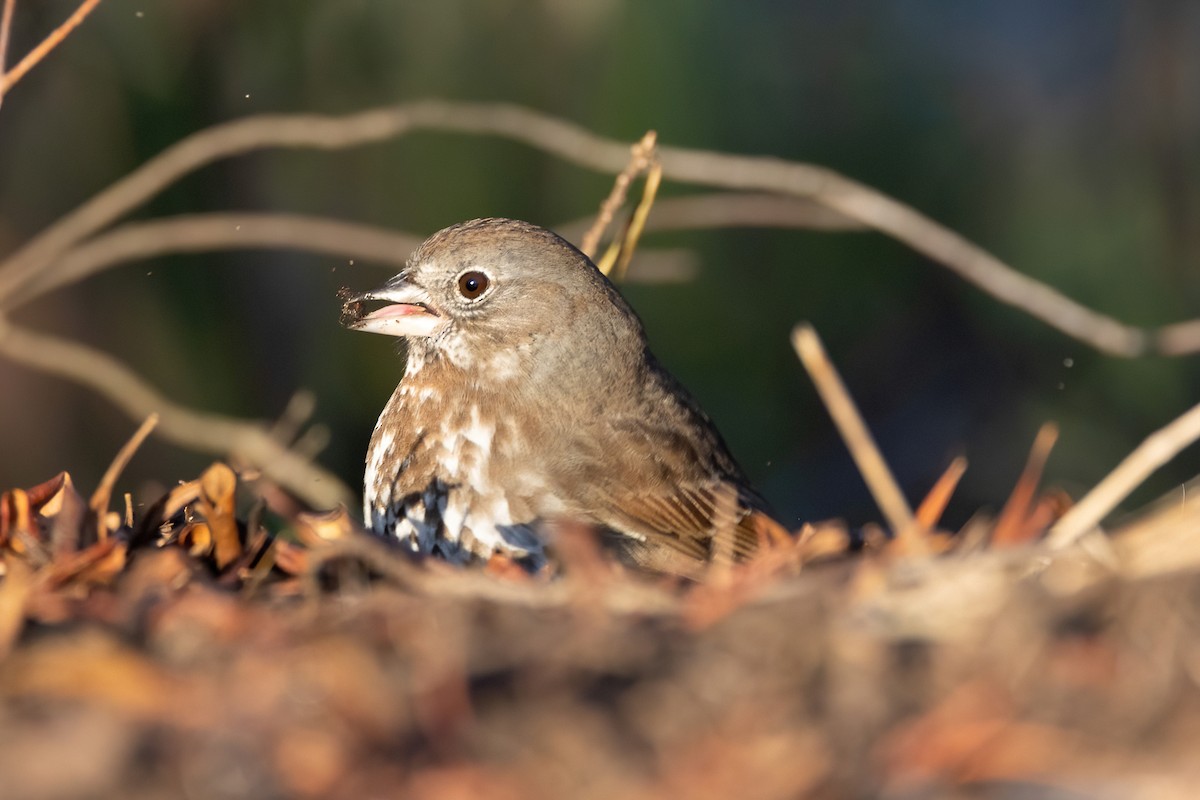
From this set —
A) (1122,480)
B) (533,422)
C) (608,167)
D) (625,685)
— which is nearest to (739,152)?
(608,167)

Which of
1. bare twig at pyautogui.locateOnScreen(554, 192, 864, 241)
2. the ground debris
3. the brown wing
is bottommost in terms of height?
the ground debris

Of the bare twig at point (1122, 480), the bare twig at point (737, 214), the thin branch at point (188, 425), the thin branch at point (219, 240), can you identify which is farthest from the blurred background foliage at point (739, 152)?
the bare twig at point (1122, 480)

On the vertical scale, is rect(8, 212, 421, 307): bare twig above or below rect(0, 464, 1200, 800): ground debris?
above

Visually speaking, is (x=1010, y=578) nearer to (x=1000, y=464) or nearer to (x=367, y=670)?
(x=367, y=670)

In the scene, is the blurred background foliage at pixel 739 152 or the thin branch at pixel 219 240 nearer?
the thin branch at pixel 219 240

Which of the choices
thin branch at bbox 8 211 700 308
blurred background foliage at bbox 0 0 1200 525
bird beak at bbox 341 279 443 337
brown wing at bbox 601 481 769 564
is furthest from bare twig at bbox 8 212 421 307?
blurred background foliage at bbox 0 0 1200 525

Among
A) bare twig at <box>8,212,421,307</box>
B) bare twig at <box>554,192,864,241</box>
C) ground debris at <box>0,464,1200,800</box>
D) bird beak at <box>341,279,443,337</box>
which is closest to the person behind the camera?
ground debris at <box>0,464,1200,800</box>

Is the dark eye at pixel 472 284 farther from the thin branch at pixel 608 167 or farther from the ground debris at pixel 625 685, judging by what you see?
the ground debris at pixel 625 685

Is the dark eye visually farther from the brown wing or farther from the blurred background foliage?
the blurred background foliage

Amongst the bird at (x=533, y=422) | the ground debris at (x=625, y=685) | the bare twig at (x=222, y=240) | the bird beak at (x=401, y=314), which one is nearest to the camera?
the ground debris at (x=625, y=685)
